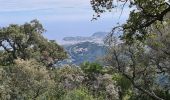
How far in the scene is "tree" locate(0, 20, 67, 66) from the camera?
3312 inches

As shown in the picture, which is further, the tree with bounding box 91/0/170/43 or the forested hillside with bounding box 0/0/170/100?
the forested hillside with bounding box 0/0/170/100

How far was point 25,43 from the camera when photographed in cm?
8525

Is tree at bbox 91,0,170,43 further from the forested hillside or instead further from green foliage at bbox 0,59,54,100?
green foliage at bbox 0,59,54,100

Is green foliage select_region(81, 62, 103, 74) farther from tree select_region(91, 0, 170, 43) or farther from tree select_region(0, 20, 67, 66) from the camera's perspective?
tree select_region(91, 0, 170, 43)

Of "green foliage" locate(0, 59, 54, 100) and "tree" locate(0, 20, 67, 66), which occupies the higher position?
"tree" locate(0, 20, 67, 66)

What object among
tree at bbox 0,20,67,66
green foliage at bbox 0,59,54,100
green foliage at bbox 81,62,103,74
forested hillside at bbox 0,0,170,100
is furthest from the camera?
tree at bbox 0,20,67,66

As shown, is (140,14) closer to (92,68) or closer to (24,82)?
(24,82)

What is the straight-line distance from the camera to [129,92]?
215ft

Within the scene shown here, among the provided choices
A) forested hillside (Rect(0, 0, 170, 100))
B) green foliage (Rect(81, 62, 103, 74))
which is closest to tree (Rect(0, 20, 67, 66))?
forested hillside (Rect(0, 0, 170, 100))

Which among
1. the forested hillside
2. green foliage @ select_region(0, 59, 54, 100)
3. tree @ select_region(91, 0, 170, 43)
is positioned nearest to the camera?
tree @ select_region(91, 0, 170, 43)

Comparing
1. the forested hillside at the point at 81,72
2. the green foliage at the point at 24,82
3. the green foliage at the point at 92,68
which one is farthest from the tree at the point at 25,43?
the green foliage at the point at 24,82

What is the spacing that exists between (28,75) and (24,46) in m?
26.0

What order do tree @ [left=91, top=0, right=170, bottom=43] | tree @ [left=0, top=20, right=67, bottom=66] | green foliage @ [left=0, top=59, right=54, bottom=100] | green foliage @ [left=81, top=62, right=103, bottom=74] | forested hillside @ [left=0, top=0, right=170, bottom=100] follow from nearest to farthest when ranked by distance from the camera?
1. tree @ [left=91, top=0, right=170, bottom=43]
2. forested hillside @ [left=0, top=0, right=170, bottom=100]
3. green foliage @ [left=0, top=59, right=54, bottom=100]
4. green foliage @ [left=81, top=62, right=103, bottom=74]
5. tree @ [left=0, top=20, right=67, bottom=66]

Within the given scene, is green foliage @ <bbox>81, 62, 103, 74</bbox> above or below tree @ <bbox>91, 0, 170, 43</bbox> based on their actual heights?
below
